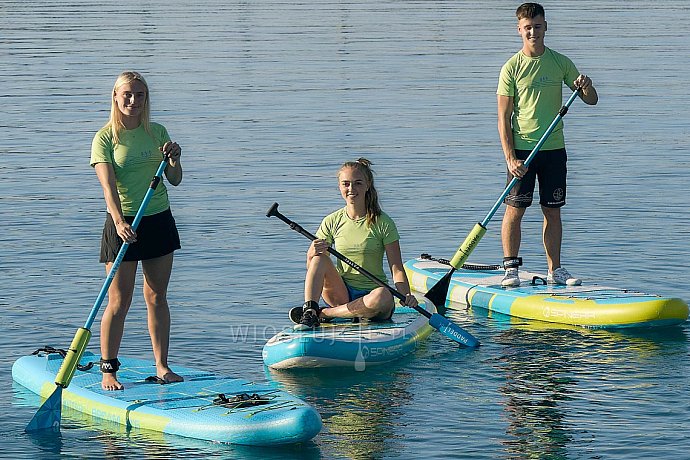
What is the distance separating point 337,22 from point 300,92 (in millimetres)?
16841

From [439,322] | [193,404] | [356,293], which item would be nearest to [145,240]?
[193,404]

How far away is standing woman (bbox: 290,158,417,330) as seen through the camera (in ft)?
34.1

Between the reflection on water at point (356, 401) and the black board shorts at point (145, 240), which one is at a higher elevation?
the black board shorts at point (145, 240)

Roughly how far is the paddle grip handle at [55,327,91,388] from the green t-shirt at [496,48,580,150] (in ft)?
14.8

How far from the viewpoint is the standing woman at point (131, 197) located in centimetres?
870

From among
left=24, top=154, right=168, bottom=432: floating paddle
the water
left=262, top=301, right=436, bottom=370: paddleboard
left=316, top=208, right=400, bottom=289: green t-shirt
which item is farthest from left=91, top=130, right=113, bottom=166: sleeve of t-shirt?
left=316, top=208, right=400, bottom=289: green t-shirt

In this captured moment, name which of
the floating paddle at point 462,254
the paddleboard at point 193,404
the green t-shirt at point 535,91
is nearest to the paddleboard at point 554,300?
the floating paddle at point 462,254

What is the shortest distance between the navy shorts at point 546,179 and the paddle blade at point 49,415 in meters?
4.66

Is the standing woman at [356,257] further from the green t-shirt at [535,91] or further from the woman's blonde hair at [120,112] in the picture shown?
the woman's blonde hair at [120,112]

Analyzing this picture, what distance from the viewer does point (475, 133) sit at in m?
22.2

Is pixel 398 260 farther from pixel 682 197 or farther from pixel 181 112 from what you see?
pixel 181 112

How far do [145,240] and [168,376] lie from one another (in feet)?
3.08

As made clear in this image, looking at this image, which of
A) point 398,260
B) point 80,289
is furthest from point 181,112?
point 398,260

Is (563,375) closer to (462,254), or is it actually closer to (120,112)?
(462,254)
